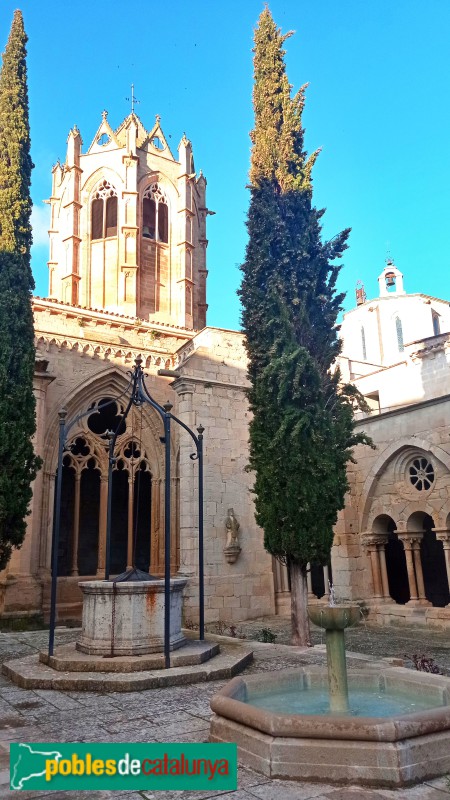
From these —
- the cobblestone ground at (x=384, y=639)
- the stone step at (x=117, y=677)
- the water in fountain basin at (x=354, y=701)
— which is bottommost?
the cobblestone ground at (x=384, y=639)

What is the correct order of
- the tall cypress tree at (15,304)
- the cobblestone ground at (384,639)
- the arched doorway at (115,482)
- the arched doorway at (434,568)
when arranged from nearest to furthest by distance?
Answer: 1. the cobblestone ground at (384,639)
2. the tall cypress tree at (15,304)
3. the arched doorway at (434,568)
4. the arched doorway at (115,482)

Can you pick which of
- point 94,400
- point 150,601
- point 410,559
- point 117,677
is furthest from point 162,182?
point 117,677

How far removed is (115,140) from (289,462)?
1784 cm

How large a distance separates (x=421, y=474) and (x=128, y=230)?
13.5m

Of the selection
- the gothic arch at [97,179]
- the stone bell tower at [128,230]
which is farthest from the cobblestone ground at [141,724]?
the gothic arch at [97,179]

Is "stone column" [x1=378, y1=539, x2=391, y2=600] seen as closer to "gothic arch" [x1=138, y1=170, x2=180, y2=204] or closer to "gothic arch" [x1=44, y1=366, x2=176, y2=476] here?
"gothic arch" [x1=44, y1=366, x2=176, y2=476]

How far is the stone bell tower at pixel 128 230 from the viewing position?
20359mm

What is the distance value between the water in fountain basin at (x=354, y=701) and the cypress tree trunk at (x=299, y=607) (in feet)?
11.9

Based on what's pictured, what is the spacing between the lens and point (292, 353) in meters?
8.59

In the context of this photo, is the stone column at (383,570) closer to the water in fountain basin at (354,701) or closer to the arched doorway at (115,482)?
the arched doorway at (115,482)

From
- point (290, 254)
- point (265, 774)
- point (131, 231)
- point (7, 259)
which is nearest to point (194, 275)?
point (131, 231)

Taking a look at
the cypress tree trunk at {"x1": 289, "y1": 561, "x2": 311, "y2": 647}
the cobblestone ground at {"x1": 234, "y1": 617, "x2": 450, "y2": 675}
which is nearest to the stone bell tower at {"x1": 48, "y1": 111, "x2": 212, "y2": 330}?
the cobblestone ground at {"x1": 234, "y1": 617, "x2": 450, "y2": 675}

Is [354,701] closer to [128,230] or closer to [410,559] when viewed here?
[410,559]

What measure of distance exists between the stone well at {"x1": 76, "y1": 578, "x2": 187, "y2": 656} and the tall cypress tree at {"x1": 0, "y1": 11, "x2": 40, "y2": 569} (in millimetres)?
3590
